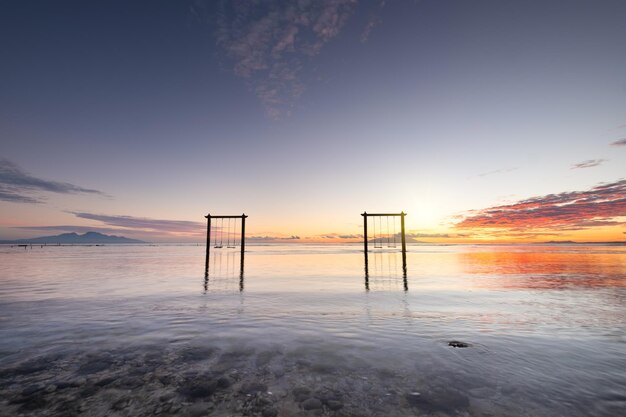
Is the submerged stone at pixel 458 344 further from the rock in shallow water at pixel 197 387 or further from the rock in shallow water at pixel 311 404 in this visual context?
the rock in shallow water at pixel 197 387

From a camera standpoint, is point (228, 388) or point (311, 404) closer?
point (311, 404)

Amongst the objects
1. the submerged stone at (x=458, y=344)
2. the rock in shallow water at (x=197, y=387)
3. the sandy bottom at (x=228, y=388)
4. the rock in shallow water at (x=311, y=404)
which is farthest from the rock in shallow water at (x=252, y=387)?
the submerged stone at (x=458, y=344)

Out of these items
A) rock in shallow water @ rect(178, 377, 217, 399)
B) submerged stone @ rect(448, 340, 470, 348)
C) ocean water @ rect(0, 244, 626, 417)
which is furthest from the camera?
submerged stone @ rect(448, 340, 470, 348)

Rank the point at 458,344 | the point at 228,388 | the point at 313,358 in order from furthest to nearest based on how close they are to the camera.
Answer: the point at 458,344 < the point at 313,358 < the point at 228,388

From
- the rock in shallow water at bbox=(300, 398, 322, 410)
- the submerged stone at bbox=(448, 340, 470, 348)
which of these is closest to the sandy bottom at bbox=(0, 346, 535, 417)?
the rock in shallow water at bbox=(300, 398, 322, 410)

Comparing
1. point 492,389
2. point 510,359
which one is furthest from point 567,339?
point 492,389

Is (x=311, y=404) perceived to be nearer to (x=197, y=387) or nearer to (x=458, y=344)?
(x=197, y=387)

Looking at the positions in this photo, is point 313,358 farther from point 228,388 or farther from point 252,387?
point 228,388

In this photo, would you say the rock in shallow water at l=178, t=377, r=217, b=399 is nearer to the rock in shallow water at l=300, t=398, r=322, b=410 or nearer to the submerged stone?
the rock in shallow water at l=300, t=398, r=322, b=410

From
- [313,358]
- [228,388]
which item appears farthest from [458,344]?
[228,388]

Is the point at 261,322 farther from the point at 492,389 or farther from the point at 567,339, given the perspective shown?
the point at 567,339

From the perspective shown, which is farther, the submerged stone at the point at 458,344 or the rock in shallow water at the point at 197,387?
the submerged stone at the point at 458,344

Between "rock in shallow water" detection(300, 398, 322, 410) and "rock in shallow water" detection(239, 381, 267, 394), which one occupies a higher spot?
"rock in shallow water" detection(300, 398, 322, 410)

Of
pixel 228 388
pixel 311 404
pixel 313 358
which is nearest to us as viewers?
pixel 311 404
